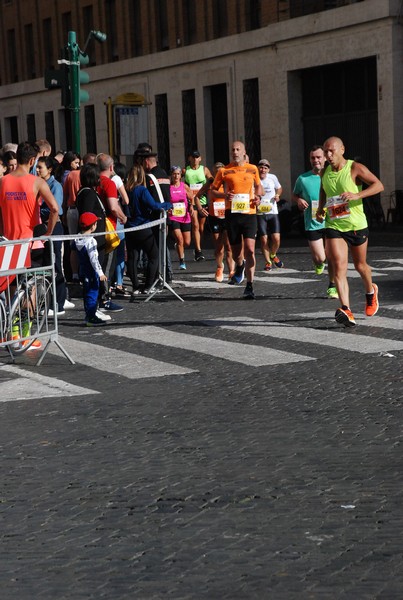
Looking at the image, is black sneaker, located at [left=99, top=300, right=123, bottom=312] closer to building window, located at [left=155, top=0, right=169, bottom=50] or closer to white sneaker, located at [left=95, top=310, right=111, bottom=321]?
white sneaker, located at [left=95, top=310, right=111, bottom=321]

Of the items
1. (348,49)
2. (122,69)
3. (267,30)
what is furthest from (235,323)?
(122,69)

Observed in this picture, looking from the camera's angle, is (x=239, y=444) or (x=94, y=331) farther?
(x=94, y=331)

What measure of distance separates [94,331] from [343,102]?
25.4 meters

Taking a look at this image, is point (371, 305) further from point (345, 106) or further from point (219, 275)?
point (345, 106)

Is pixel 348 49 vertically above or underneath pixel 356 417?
above

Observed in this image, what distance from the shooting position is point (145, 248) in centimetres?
1775

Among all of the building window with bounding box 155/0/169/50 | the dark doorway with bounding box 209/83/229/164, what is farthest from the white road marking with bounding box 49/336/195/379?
the building window with bounding box 155/0/169/50

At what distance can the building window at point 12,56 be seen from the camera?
5859cm

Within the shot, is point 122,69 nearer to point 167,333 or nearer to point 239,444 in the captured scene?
point 167,333

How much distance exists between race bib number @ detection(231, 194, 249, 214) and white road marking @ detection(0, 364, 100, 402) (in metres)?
6.09

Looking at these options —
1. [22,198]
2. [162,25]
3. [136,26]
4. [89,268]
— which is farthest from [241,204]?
[136,26]

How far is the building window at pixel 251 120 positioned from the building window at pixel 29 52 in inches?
653

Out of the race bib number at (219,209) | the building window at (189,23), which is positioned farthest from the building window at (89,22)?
the race bib number at (219,209)

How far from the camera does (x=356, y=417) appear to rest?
8688 millimetres
